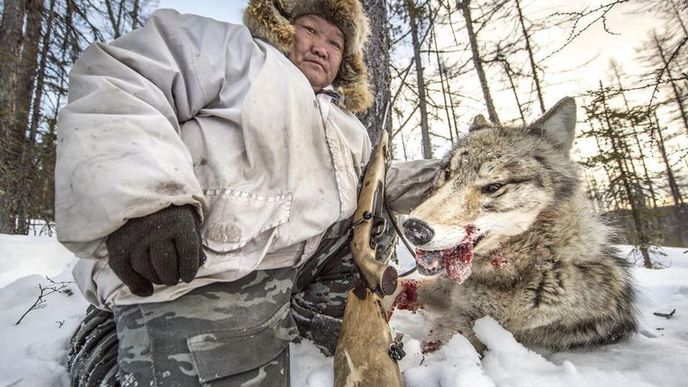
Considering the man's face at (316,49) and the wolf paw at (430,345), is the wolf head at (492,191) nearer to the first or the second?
the wolf paw at (430,345)

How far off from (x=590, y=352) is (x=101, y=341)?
116 inches

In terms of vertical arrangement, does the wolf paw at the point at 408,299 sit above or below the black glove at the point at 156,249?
below

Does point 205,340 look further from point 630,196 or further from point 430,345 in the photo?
point 630,196

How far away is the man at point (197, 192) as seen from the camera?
113cm

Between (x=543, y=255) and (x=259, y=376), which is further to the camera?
(x=543, y=255)

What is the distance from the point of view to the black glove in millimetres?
1129

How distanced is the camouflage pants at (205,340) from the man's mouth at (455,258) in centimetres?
83

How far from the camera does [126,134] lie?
1203 millimetres

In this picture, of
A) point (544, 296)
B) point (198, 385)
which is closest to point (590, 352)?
point (544, 296)

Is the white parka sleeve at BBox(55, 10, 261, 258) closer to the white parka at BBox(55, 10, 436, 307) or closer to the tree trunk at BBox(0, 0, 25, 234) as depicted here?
the white parka at BBox(55, 10, 436, 307)

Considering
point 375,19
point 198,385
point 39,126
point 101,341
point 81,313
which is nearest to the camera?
point 198,385

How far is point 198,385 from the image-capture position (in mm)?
1423

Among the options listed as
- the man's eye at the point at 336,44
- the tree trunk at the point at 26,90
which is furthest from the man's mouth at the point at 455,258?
the tree trunk at the point at 26,90

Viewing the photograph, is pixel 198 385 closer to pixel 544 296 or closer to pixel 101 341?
pixel 101 341
